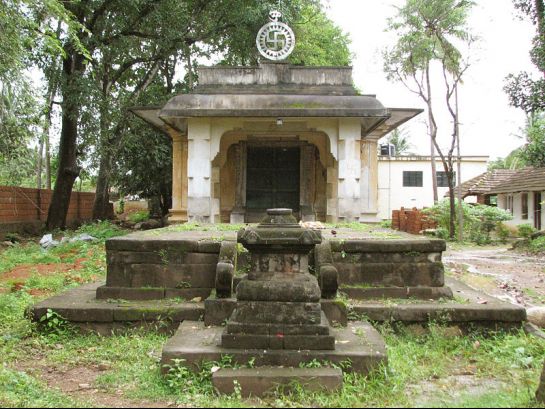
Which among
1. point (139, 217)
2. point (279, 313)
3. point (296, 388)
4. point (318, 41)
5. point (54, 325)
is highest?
point (318, 41)

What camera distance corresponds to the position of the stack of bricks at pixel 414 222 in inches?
850

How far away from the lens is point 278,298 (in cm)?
427

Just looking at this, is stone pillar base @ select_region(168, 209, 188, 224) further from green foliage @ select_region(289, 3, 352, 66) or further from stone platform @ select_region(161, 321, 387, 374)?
green foliage @ select_region(289, 3, 352, 66)

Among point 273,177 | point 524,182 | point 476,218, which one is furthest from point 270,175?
point 524,182

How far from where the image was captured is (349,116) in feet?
34.2

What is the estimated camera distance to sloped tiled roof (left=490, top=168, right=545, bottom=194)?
22.8 metres

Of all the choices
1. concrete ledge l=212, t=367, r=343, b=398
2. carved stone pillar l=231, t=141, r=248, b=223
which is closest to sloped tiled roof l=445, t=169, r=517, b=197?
carved stone pillar l=231, t=141, r=248, b=223

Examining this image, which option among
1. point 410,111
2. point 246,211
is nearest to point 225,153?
point 246,211

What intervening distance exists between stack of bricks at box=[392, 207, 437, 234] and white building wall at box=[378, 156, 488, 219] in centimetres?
576

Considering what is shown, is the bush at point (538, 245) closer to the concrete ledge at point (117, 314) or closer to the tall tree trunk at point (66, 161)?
the concrete ledge at point (117, 314)

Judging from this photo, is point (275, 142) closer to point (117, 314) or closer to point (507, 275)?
point (507, 275)

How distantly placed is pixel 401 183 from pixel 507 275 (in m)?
20.1

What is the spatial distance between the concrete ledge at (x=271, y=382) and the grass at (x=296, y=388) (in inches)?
2.7

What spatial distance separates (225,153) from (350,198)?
355 centimetres
